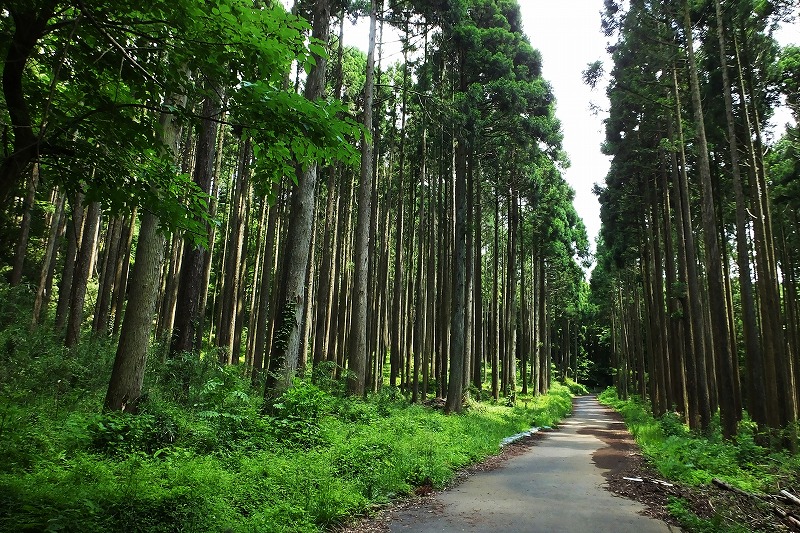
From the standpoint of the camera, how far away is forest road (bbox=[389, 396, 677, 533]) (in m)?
5.83

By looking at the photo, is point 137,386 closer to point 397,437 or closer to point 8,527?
point 8,527

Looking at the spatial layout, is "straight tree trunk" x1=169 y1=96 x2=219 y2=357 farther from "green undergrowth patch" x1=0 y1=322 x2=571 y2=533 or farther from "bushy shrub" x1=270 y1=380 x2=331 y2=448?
"bushy shrub" x1=270 y1=380 x2=331 y2=448

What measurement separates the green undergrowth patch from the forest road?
27.9 inches

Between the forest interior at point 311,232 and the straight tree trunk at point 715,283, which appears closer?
the forest interior at point 311,232

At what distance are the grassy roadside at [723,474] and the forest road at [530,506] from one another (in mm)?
591

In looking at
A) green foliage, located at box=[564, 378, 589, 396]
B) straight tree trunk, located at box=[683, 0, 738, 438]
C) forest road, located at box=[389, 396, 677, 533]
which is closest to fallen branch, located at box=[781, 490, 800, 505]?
forest road, located at box=[389, 396, 677, 533]

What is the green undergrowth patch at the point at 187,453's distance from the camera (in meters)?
4.10

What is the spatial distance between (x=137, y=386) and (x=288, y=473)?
251 centimetres

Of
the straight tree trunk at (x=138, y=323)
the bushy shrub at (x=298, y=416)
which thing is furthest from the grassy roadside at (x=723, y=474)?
the straight tree trunk at (x=138, y=323)

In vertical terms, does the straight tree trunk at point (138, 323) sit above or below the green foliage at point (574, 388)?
above

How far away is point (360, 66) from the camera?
2388cm

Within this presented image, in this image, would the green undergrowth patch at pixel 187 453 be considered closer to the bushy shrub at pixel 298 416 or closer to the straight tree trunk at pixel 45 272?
the bushy shrub at pixel 298 416

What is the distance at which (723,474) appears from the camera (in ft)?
29.0

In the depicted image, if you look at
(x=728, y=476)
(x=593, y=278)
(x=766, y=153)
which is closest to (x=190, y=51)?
(x=728, y=476)
